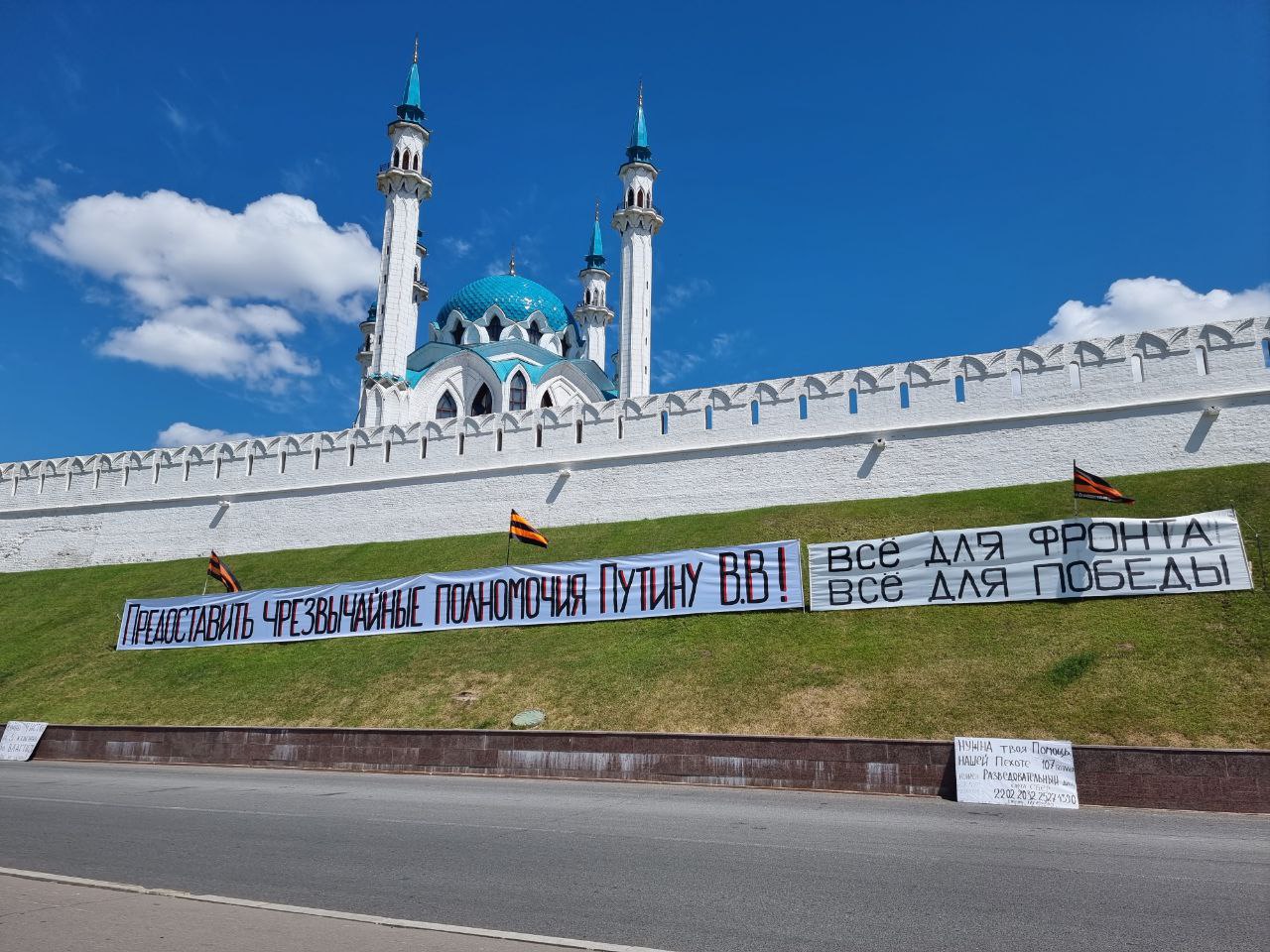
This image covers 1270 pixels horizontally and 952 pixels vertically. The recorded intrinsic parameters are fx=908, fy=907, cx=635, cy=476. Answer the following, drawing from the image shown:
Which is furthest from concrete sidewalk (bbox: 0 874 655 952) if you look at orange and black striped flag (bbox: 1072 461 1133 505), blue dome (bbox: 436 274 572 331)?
blue dome (bbox: 436 274 572 331)

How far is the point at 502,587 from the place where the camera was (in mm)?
21766

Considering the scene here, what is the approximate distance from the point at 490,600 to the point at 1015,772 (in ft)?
42.5

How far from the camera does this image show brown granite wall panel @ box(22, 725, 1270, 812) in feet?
37.0

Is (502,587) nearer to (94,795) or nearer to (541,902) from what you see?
(94,795)

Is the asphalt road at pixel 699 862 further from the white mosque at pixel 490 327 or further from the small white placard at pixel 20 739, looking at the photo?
the white mosque at pixel 490 327

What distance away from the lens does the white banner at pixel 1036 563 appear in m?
16.5

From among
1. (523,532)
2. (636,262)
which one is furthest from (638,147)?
(523,532)

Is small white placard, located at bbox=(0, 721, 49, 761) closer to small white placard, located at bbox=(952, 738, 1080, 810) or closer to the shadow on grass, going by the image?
small white placard, located at bbox=(952, 738, 1080, 810)

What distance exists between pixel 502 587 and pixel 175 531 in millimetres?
18673

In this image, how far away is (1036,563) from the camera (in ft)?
58.0

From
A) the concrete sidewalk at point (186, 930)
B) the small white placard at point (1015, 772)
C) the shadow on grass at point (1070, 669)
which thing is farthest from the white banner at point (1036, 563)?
the concrete sidewalk at point (186, 930)

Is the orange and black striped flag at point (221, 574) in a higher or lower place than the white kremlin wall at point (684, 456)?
lower

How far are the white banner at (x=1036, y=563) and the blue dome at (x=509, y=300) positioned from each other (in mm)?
37901

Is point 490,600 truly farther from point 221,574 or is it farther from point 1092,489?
point 1092,489
